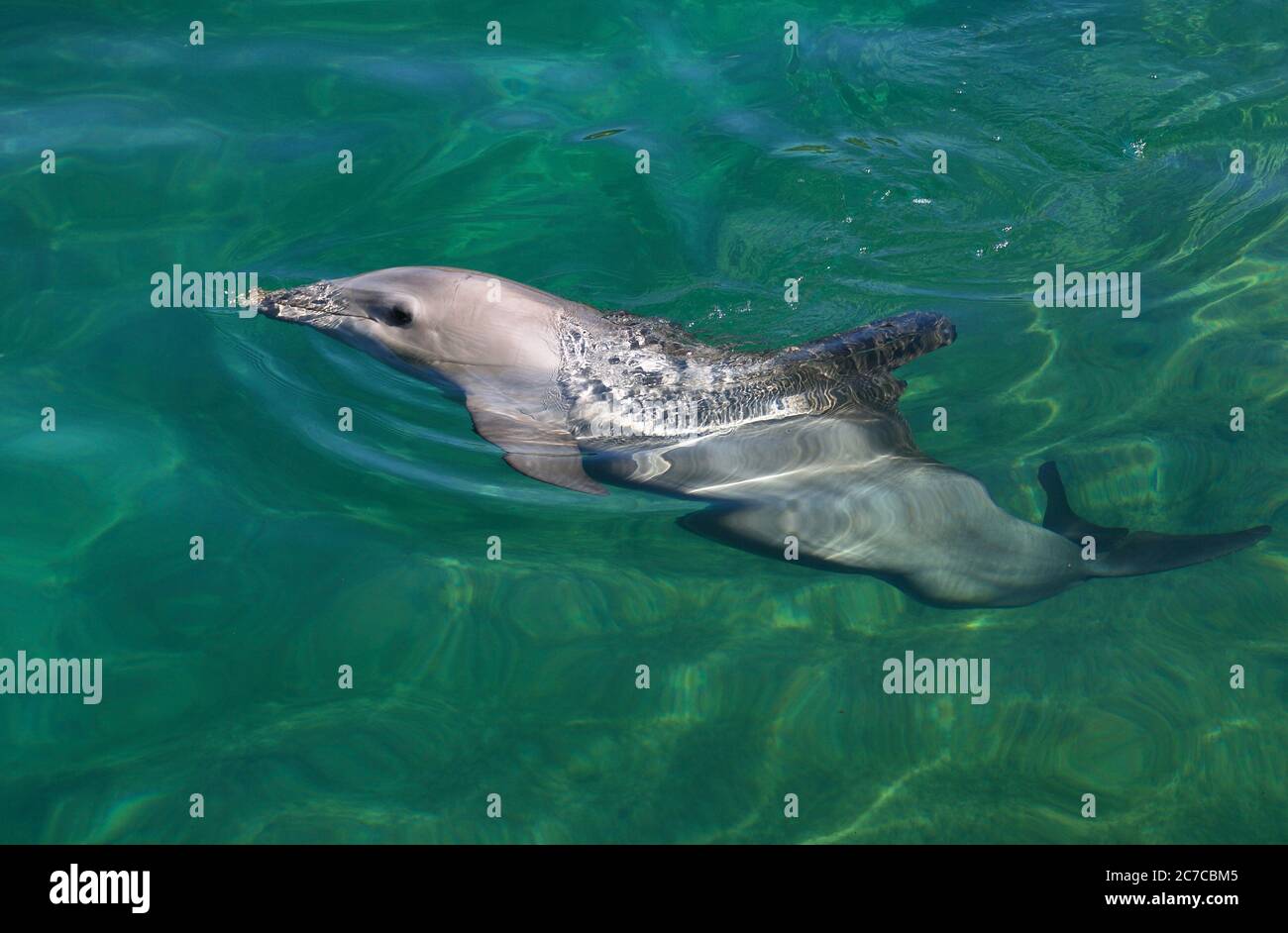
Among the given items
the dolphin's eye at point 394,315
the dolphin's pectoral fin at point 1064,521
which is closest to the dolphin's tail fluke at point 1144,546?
the dolphin's pectoral fin at point 1064,521

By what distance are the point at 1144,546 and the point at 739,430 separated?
2162 millimetres

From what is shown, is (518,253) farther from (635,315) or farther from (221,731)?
(221,731)

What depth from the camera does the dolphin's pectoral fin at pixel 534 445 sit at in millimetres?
6043

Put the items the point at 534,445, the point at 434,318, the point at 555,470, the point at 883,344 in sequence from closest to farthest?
1. the point at 555,470
2. the point at 534,445
3. the point at 434,318
4. the point at 883,344

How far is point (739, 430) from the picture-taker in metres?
6.41

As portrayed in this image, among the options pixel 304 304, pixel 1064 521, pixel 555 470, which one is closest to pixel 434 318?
pixel 304 304

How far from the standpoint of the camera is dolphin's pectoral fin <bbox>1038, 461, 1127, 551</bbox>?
6.02m

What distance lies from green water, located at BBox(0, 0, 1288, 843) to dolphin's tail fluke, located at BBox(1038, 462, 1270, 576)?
117 mm

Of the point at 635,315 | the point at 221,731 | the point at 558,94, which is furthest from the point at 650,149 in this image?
the point at 221,731

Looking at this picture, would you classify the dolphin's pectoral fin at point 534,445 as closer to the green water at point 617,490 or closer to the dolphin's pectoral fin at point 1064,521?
the green water at point 617,490

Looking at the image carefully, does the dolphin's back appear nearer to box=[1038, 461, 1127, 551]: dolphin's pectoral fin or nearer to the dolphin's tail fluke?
box=[1038, 461, 1127, 551]: dolphin's pectoral fin

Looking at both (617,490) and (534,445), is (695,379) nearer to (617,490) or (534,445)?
(617,490)

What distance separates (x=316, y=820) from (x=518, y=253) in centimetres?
466

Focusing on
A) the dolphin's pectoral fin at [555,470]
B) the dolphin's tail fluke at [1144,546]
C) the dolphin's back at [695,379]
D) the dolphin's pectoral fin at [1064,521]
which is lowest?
the dolphin's tail fluke at [1144,546]
